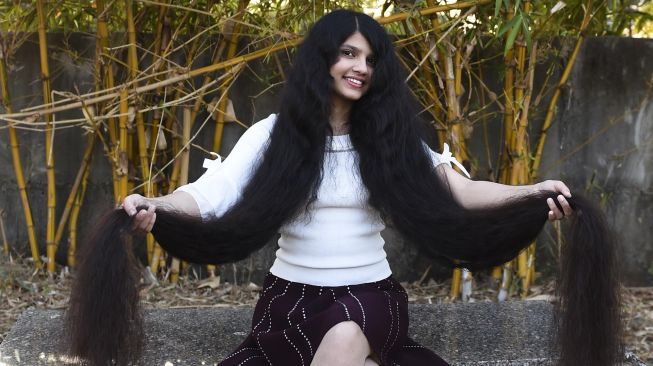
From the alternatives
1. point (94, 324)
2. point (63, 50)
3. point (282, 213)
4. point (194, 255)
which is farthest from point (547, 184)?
point (63, 50)

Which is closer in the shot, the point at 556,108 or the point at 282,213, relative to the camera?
the point at 282,213

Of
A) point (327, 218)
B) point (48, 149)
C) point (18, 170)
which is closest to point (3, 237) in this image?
point (18, 170)

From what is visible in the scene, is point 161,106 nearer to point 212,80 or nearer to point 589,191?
point 212,80

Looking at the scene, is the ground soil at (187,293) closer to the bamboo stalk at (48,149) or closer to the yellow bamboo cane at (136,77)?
the bamboo stalk at (48,149)

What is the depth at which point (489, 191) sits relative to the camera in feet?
7.62

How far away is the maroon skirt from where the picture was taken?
2.06 meters

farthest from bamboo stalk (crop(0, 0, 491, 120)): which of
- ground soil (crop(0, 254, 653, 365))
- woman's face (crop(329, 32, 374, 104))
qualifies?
woman's face (crop(329, 32, 374, 104))

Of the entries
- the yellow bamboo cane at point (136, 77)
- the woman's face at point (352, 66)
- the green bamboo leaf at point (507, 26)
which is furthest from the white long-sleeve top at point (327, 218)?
the yellow bamboo cane at point (136, 77)

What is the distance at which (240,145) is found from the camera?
235 cm

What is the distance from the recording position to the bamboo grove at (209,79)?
121 inches

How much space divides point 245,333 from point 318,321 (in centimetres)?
78

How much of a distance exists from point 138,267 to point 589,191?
1886mm

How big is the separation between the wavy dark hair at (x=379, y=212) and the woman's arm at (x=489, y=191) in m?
0.02

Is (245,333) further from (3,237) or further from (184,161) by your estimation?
(3,237)
